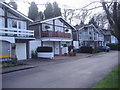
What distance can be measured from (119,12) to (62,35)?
718 inches

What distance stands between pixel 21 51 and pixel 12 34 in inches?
113

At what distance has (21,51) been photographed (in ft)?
63.8

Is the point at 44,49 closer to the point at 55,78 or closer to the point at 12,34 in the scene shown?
the point at 12,34

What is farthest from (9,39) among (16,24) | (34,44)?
(34,44)

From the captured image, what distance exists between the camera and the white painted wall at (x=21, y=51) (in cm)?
1895

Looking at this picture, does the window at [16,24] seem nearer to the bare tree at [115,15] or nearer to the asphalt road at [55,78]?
the asphalt road at [55,78]

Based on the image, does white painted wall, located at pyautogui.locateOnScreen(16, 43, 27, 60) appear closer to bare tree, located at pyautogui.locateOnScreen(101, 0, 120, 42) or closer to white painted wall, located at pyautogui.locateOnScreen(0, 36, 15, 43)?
white painted wall, located at pyautogui.locateOnScreen(0, 36, 15, 43)

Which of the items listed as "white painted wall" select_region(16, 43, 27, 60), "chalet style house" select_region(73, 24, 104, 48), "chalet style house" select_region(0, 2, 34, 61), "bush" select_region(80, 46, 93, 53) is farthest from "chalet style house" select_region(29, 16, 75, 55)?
"chalet style house" select_region(73, 24, 104, 48)

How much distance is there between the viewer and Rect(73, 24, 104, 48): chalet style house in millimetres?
37725

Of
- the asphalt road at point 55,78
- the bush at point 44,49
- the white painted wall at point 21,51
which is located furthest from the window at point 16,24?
the asphalt road at point 55,78

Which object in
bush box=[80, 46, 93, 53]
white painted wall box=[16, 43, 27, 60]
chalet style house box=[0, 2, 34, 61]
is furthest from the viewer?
bush box=[80, 46, 93, 53]

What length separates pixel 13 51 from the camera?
18.0 meters

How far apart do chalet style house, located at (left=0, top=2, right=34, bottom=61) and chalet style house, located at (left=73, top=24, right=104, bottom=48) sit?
673 inches

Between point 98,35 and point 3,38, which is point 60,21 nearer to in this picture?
point 3,38
